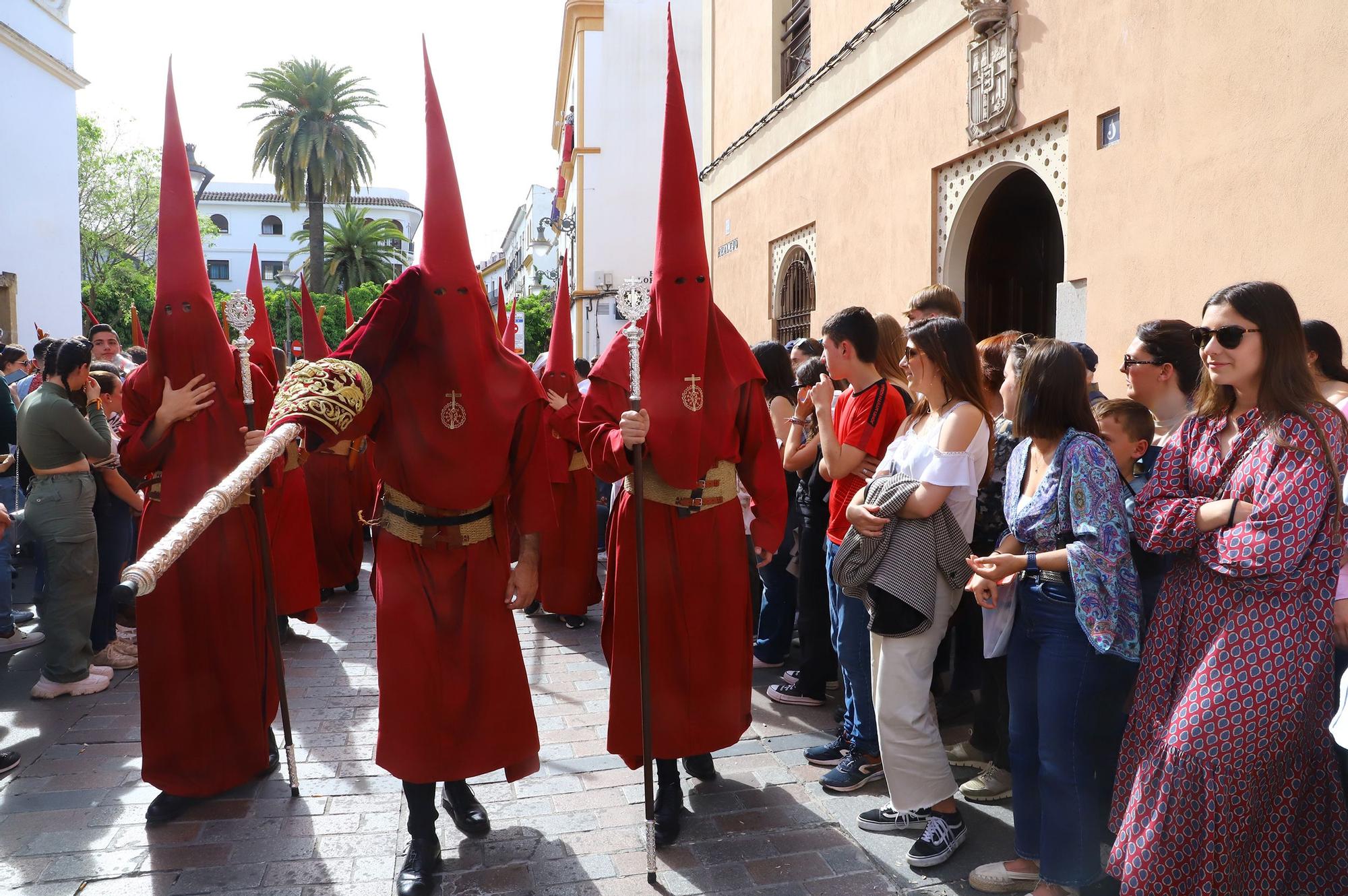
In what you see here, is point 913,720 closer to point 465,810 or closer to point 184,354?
point 465,810

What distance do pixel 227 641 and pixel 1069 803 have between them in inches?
129

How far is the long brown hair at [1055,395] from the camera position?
116 inches

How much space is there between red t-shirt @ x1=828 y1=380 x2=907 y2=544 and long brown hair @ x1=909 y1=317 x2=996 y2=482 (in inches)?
24.9

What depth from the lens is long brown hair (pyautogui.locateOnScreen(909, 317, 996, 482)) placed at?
→ 11.4 ft

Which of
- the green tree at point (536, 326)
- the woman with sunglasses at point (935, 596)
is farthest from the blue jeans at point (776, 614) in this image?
the green tree at point (536, 326)

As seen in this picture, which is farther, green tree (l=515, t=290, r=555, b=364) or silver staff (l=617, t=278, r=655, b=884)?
green tree (l=515, t=290, r=555, b=364)

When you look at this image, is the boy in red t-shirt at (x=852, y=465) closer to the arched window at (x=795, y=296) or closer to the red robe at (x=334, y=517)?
the red robe at (x=334, y=517)

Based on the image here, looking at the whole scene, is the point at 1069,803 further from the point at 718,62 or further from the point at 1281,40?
the point at 718,62

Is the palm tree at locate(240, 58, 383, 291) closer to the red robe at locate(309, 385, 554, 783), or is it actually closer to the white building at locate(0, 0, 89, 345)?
the white building at locate(0, 0, 89, 345)

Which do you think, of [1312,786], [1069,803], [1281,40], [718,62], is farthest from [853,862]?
[718,62]

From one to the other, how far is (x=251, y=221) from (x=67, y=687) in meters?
75.9

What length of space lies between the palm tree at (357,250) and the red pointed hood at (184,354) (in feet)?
132

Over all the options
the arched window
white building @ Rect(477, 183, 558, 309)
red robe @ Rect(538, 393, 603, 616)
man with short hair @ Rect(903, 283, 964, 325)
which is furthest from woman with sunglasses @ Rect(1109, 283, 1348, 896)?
white building @ Rect(477, 183, 558, 309)

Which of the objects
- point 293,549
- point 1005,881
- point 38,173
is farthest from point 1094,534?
point 38,173
